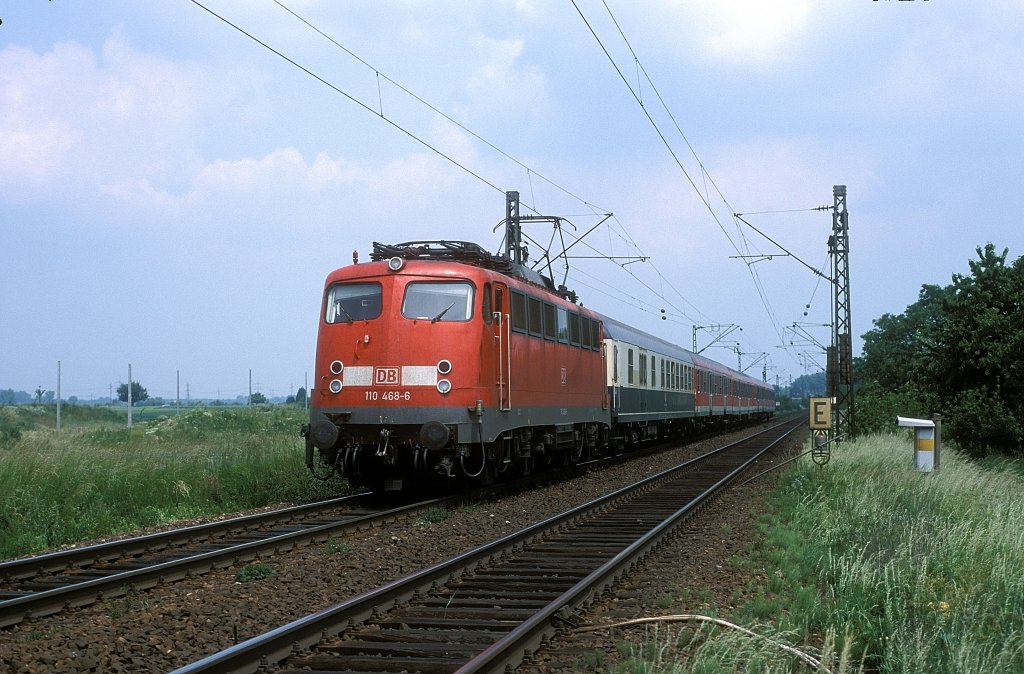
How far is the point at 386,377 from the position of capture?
13.4 m

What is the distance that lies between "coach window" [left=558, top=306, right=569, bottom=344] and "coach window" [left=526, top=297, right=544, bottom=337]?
123 cm

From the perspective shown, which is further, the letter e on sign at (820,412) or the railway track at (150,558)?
the letter e on sign at (820,412)

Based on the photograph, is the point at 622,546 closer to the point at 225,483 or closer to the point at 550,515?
the point at 550,515

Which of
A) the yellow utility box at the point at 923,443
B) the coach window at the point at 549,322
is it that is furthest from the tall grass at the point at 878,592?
the coach window at the point at 549,322

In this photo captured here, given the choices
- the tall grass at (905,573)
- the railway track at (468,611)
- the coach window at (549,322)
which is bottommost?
the railway track at (468,611)

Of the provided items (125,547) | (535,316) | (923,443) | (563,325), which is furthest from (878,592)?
(563,325)

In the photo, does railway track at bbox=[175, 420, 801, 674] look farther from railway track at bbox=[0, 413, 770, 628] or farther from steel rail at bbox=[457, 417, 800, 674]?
railway track at bbox=[0, 413, 770, 628]

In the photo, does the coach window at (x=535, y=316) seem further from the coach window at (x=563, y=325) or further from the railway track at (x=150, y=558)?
the railway track at (x=150, y=558)

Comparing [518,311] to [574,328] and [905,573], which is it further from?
[905,573]

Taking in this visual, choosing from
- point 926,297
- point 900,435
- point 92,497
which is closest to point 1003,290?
point 900,435

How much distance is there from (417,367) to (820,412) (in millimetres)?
9406

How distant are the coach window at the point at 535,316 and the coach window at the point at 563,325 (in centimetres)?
123

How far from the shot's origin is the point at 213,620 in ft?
22.7

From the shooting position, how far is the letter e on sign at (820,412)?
18.7 meters
